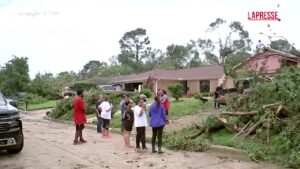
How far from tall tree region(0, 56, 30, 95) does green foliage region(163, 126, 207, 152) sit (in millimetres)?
42974

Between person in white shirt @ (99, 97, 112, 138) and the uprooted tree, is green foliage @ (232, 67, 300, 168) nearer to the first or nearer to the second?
the uprooted tree

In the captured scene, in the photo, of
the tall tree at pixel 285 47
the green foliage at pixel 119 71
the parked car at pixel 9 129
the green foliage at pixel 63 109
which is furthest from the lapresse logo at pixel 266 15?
the green foliage at pixel 119 71

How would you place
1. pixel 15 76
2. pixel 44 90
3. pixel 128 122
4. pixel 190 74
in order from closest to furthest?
pixel 128 122 → pixel 190 74 → pixel 15 76 → pixel 44 90

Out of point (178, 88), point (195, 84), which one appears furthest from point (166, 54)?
point (178, 88)

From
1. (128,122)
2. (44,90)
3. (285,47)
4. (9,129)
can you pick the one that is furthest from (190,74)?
(9,129)

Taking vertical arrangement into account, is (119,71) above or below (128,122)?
above

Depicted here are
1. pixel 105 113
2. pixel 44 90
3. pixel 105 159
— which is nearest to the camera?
pixel 105 159

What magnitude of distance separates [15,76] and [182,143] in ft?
147

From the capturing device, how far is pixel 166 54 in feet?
286

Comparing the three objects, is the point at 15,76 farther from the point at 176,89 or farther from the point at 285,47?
the point at 285,47

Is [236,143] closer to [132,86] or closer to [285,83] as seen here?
[285,83]

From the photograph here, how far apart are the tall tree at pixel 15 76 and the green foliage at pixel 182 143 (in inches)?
1692

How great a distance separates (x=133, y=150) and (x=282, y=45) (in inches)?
1763

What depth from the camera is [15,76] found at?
5328cm
